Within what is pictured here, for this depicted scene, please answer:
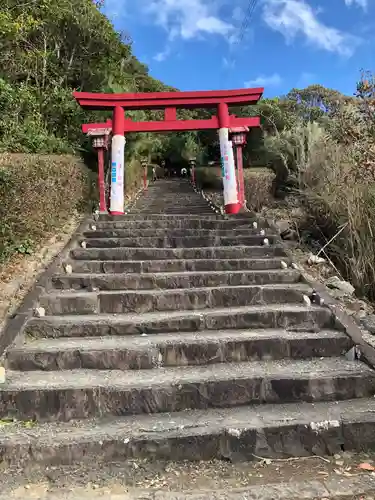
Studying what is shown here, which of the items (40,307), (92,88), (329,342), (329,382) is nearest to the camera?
(329,382)

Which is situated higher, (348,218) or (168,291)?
(348,218)

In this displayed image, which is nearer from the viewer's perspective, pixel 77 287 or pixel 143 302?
pixel 143 302

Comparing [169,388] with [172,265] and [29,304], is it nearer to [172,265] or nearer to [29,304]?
[29,304]

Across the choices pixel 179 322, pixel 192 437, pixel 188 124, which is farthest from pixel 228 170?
pixel 192 437

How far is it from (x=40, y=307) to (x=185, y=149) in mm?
20087

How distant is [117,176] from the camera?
28.8 ft

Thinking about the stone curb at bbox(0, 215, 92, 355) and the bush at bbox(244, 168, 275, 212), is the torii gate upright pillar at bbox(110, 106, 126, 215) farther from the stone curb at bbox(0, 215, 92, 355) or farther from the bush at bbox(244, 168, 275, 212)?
the bush at bbox(244, 168, 275, 212)

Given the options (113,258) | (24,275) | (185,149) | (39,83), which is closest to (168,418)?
(24,275)

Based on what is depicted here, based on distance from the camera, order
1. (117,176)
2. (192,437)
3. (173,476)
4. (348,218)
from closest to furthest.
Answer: (173,476) < (192,437) < (348,218) < (117,176)

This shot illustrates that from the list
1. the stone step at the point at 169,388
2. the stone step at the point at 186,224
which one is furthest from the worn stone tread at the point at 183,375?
the stone step at the point at 186,224

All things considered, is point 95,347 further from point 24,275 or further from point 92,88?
point 92,88

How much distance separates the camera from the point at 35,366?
3547mm

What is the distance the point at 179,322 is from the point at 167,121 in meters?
6.37

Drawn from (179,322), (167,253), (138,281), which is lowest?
(179,322)
